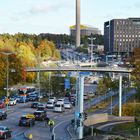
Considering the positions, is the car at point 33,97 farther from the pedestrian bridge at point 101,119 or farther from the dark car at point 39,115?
the pedestrian bridge at point 101,119

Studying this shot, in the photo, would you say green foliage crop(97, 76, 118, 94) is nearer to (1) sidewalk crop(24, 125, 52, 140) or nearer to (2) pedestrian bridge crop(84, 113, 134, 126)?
(2) pedestrian bridge crop(84, 113, 134, 126)

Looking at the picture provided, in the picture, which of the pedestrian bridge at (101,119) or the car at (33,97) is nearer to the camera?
the pedestrian bridge at (101,119)

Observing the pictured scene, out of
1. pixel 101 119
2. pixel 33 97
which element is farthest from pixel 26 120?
pixel 33 97

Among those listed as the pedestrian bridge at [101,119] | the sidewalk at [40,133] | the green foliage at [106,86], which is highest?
the green foliage at [106,86]

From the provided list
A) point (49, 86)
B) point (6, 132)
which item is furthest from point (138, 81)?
point (6, 132)

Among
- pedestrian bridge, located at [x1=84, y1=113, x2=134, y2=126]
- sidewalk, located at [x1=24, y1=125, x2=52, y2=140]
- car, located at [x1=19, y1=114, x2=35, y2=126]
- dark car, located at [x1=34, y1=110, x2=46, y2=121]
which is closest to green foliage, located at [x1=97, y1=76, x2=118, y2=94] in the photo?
pedestrian bridge, located at [x1=84, y1=113, x2=134, y2=126]

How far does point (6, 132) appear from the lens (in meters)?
40.0

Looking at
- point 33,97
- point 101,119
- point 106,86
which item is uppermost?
point 106,86

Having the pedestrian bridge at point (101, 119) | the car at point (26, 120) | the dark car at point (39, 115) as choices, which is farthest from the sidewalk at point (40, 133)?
the dark car at point (39, 115)

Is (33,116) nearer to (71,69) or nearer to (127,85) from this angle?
(127,85)

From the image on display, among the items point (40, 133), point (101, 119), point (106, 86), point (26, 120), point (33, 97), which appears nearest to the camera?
point (40, 133)

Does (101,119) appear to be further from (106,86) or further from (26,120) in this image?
(106,86)

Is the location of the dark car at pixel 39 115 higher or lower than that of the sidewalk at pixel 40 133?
higher

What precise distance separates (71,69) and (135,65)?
63.9 metres
